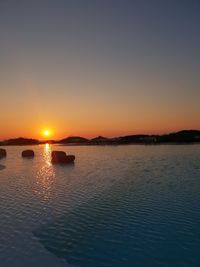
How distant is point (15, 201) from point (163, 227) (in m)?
12.0

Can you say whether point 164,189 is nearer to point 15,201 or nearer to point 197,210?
point 197,210

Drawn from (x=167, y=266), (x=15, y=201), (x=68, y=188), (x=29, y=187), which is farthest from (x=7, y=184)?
(x=167, y=266)

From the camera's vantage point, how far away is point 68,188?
94.1ft

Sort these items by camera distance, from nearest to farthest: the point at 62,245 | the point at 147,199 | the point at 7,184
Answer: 1. the point at 62,245
2. the point at 147,199
3. the point at 7,184

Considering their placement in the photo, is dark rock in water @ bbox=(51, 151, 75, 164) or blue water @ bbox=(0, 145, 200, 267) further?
dark rock in water @ bbox=(51, 151, 75, 164)

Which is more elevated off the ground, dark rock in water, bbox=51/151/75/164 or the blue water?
dark rock in water, bbox=51/151/75/164

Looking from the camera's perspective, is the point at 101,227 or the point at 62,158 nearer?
the point at 101,227

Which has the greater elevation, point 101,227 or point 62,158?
point 62,158

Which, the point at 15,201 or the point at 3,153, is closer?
the point at 15,201

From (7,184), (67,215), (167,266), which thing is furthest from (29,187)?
(167,266)

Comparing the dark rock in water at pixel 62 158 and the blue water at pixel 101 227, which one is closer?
the blue water at pixel 101 227

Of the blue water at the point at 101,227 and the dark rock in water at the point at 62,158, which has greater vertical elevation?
the dark rock in water at the point at 62,158

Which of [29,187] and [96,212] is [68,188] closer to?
[29,187]

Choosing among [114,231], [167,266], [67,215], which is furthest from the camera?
[67,215]
